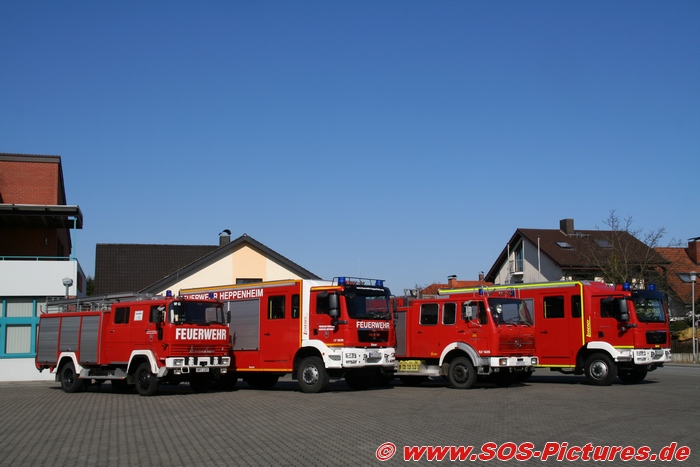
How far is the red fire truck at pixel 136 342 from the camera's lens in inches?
779

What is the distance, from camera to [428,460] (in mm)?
9781

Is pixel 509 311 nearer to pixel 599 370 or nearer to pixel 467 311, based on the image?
pixel 467 311

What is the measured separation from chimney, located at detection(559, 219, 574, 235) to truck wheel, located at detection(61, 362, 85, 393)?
4888 centimetres

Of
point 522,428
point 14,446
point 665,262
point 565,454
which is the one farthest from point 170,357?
point 665,262

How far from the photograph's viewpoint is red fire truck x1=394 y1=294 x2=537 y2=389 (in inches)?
795

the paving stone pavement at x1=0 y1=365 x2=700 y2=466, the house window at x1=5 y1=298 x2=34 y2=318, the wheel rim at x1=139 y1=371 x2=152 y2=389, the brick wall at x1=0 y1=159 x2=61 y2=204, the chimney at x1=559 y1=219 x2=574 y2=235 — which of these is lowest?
the paving stone pavement at x1=0 y1=365 x2=700 y2=466

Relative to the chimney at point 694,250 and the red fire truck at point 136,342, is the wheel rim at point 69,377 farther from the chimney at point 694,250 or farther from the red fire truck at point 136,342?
the chimney at point 694,250

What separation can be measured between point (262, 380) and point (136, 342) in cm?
400

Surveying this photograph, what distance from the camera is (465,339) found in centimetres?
2070

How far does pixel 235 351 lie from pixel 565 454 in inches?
534

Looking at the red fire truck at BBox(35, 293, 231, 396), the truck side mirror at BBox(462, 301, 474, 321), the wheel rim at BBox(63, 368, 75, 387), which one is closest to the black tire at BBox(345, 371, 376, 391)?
the truck side mirror at BBox(462, 301, 474, 321)

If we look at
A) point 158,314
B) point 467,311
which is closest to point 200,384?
point 158,314

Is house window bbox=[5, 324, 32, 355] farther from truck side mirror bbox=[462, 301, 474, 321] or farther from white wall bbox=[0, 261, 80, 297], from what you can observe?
truck side mirror bbox=[462, 301, 474, 321]

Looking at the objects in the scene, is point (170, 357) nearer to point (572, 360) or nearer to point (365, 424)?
point (365, 424)
